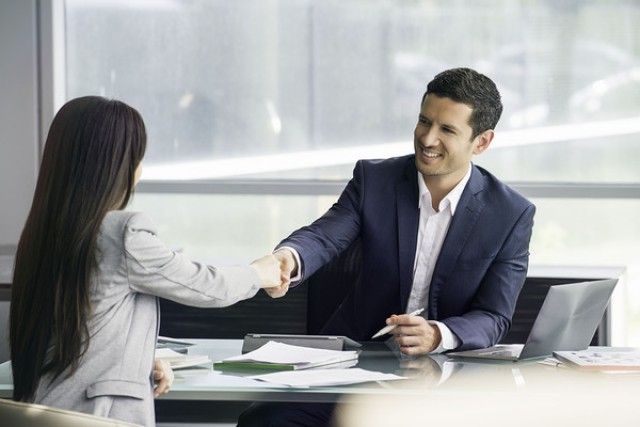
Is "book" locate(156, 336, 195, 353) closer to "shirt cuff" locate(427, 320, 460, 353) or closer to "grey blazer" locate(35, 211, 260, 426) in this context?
"grey blazer" locate(35, 211, 260, 426)

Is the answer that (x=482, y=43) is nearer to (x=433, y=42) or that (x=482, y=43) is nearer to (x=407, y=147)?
(x=433, y=42)

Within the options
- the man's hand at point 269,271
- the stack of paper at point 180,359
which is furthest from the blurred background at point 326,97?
the stack of paper at point 180,359

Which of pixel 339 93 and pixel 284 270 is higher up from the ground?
pixel 339 93

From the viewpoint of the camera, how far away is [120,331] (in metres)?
1.92

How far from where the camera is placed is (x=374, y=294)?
297 cm

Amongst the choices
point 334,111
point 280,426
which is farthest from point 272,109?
point 280,426

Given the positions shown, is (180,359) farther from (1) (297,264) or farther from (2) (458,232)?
(2) (458,232)

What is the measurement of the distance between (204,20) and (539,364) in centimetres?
287

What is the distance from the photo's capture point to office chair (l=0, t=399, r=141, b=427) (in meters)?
1.54

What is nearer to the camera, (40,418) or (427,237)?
(40,418)

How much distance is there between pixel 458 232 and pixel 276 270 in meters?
0.60

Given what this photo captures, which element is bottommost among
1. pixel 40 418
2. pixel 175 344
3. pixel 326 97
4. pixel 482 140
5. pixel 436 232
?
pixel 175 344

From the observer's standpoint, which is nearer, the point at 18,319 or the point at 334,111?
the point at 18,319

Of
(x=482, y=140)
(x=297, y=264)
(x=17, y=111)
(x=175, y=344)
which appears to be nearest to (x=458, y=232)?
(x=482, y=140)
